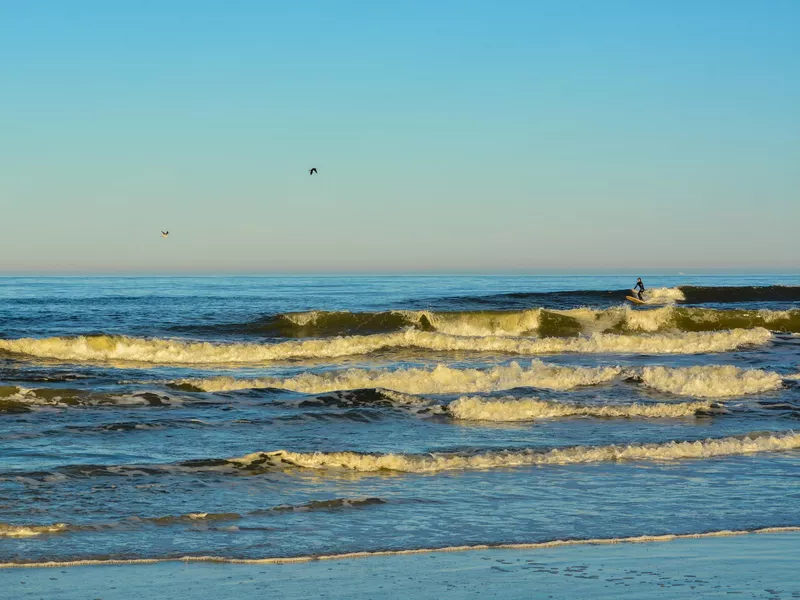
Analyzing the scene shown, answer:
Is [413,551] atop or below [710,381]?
below

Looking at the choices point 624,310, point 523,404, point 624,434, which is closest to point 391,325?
point 624,310

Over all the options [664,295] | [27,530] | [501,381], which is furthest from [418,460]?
[664,295]

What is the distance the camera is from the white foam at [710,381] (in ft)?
56.5

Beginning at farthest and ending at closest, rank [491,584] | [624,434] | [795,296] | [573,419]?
[795,296], [573,419], [624,434], [491,584]

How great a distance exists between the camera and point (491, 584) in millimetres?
6379

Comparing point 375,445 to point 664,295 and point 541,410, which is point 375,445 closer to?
point 541,410

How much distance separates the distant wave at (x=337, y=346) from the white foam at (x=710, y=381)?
25.9 feet

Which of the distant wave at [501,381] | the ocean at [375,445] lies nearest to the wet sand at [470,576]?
the ocean at [375,445]

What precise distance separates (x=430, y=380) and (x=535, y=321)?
16216 mm

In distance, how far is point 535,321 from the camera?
33.6 metres

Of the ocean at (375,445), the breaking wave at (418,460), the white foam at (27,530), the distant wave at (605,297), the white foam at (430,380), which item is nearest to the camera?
the white foam at (27,530)

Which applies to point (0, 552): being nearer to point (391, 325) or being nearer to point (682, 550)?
point (682, 550)

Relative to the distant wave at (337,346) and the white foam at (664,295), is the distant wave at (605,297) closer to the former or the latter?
the white foam at (664,295)

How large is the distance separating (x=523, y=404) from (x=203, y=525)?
7766 mm
